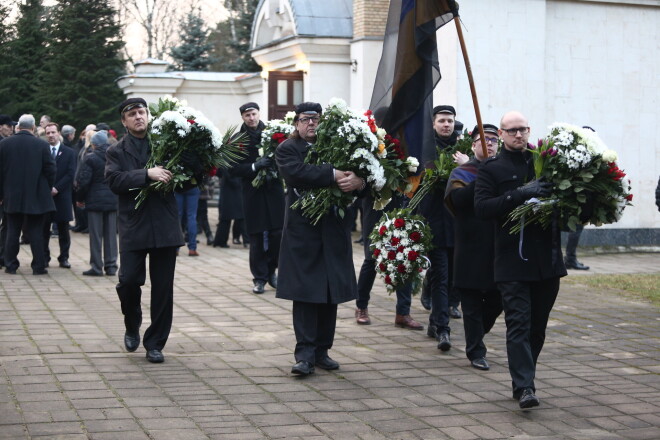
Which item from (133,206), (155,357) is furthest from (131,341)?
(133,206)

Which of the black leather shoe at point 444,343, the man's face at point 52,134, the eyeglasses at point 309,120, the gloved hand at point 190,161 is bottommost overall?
the black leather shoe at point 444,343

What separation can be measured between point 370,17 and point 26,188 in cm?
965

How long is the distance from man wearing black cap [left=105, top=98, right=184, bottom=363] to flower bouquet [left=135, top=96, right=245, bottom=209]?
9 centimetres

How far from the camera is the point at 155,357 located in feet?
26.2

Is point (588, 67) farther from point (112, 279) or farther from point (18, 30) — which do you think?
point (18, 30)

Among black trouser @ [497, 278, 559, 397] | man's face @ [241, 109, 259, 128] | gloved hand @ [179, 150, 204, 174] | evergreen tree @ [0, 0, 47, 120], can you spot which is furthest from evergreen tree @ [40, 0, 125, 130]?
black trouser @ [497, 278, 559, 397]

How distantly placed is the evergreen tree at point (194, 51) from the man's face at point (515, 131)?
1195 inches

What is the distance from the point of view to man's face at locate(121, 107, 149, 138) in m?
8.20

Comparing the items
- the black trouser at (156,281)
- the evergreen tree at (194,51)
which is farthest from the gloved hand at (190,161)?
the evergreen tree at (194,51)

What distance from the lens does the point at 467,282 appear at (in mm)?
8023

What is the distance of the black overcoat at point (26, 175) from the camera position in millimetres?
13555

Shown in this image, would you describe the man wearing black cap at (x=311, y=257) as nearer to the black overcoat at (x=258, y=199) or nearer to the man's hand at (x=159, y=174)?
the man's hand at (x=159, y=174)

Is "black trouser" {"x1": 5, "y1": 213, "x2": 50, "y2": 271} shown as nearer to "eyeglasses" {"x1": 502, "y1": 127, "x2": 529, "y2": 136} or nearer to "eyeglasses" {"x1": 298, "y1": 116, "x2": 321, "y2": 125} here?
"eyeglasses" {"x1": 298, "y1": 116, "x2": 321, "y2": 125}

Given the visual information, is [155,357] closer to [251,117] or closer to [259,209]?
[259,209]
